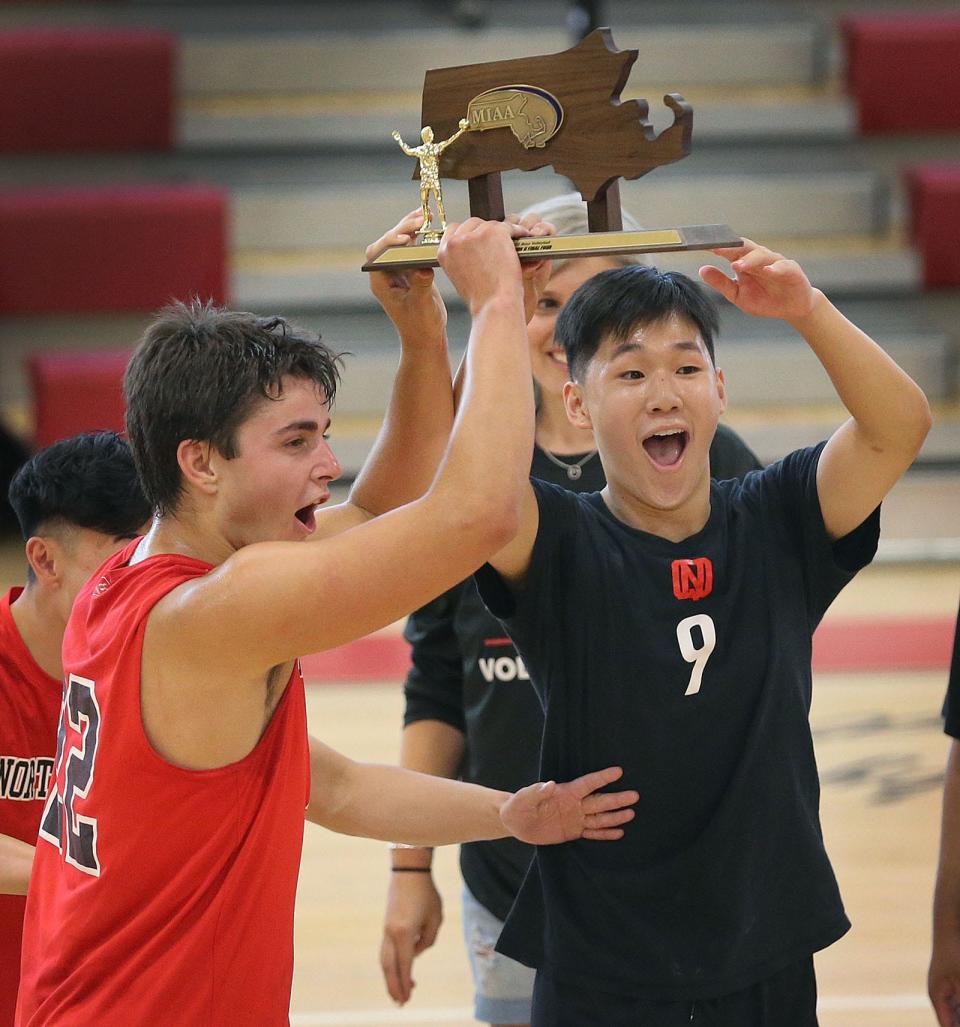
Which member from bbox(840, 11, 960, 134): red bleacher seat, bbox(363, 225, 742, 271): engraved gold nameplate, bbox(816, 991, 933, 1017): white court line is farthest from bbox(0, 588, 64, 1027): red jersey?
bbox(840, 11, 960, 134): red bleacher seat

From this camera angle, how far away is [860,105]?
8.59m

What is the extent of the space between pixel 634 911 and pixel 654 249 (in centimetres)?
76

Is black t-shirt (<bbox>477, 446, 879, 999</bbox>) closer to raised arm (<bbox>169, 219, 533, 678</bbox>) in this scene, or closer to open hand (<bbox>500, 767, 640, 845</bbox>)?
open hand (<bbox>500, 767, 640, 845</bbox>)

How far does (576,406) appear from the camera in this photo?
2.00 meters

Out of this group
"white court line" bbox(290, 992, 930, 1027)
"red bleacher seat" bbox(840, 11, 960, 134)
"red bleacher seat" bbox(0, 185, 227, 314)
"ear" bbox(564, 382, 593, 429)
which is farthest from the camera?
"red bleacher seat" bbox(840, 11, 960, 134)

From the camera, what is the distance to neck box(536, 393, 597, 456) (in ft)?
7.78

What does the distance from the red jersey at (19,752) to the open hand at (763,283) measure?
1065mm

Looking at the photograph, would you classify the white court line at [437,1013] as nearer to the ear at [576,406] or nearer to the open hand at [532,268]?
the ear at [576,406]

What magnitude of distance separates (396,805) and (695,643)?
0.45m

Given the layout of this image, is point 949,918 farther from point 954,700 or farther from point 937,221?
point 937,221

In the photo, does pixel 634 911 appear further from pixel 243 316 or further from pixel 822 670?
pixel 822 670

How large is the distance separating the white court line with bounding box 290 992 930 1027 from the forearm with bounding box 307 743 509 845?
5.43 ft

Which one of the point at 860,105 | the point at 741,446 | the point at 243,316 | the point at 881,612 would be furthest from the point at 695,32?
the point at 243,316

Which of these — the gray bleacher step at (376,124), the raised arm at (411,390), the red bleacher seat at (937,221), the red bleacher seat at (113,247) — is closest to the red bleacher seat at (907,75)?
the gray bleacher step at (376,124)
